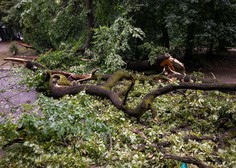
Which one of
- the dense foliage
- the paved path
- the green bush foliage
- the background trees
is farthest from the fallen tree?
the background trees

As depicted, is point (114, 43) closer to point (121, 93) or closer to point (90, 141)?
point (121, 93)

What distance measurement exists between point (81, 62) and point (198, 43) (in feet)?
13.7

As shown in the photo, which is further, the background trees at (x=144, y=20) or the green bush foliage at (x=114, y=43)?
the background trees at (x=144, y=20)

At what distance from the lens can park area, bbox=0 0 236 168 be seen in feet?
11.1

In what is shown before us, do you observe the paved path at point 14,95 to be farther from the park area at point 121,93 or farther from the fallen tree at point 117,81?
the fallen tree at point 117,81

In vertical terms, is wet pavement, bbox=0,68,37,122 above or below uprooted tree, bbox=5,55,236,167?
below

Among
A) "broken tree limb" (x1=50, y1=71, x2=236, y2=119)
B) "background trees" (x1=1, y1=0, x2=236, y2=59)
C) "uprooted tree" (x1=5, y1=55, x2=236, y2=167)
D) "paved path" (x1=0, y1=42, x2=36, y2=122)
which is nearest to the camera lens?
"uprooted tree" (x1=5, y1=55, x2=236, y2=167)

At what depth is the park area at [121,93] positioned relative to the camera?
337 centimetres

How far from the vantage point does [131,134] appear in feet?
13.0

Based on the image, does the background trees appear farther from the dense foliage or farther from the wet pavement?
the dense foliage

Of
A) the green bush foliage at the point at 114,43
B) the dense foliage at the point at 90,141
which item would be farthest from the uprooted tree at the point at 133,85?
the green bush foliage at the point at 114,43

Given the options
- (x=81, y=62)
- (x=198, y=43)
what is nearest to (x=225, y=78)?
(x=198, y=43)

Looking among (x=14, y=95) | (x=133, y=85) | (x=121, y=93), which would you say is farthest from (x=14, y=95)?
(x=133, y=85)

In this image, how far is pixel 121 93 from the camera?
583 cm
